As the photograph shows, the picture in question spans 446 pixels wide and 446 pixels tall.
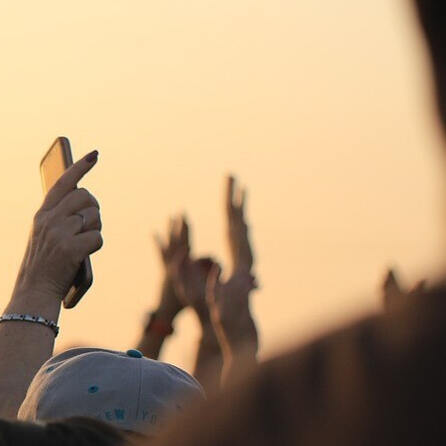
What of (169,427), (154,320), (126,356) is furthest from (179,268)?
(169,427)

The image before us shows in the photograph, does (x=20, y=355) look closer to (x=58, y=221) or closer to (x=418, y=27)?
(x=58, y=221)

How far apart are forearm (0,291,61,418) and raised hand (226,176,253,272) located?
2491mm

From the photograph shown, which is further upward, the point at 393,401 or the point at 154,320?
the point at 154,320

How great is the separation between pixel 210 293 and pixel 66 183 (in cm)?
202

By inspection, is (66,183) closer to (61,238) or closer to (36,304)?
(61,238)

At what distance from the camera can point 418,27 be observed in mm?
1011

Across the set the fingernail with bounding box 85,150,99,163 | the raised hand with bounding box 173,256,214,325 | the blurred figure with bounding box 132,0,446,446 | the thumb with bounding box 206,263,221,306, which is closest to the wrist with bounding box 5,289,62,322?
the fingernail with bounding box 85,150,99,163

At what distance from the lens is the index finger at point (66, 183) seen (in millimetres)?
4188

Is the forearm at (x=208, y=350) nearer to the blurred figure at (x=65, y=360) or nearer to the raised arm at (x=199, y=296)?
the raised arm at (x=199, y=296)

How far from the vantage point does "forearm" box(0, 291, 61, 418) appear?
3711mm

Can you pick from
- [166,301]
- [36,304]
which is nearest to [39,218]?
[36,304]

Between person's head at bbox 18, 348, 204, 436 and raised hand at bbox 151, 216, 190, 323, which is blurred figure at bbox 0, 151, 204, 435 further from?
raised hand at bbox 151, 216, 190, 323

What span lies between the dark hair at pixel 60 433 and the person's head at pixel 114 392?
1.01m

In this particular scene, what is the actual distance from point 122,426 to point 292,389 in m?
1.84
